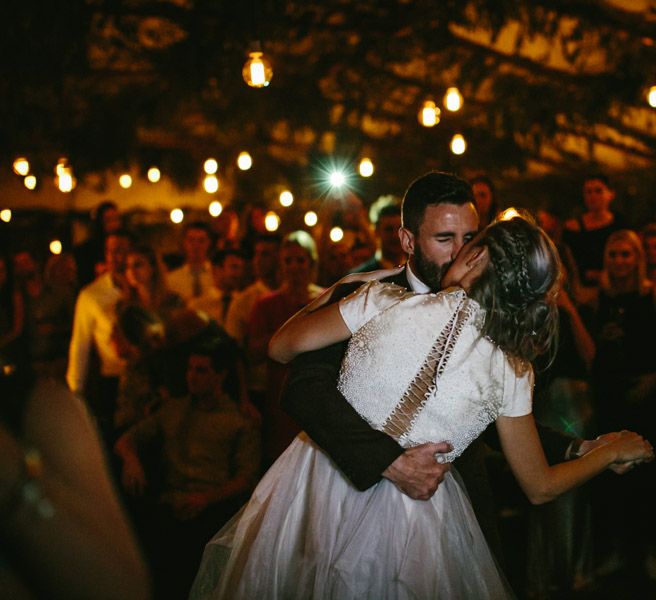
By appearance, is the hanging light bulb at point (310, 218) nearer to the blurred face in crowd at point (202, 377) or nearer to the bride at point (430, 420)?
the blurred face in crowd at point (202, 377)

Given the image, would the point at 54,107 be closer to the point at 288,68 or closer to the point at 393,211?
the point at 288,68

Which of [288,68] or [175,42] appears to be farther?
[288,68]

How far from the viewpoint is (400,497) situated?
2.39m

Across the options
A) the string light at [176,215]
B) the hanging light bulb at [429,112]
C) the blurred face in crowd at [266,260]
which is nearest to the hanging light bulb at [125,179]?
the string light at [176,215]

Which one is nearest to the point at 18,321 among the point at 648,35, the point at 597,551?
the point at 597,551

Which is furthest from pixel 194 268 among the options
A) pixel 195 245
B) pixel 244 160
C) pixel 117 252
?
pixel 244 160

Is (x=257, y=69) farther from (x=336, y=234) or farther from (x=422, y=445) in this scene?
(x=422, y=445)

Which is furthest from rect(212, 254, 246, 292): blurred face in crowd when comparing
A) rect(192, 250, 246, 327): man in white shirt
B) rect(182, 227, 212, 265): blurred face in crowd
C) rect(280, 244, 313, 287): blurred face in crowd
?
rect(280, 244, 313, 287): blurred face in crowd

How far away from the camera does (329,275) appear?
6777mm

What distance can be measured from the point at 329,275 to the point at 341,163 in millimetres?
4712

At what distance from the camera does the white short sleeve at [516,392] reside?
2.27 meters

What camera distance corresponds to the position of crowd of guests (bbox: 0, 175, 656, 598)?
4871mm

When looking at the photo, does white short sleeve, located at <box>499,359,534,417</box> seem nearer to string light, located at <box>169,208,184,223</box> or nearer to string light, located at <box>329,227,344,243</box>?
string light, located at <box>329,227,344,243</box>

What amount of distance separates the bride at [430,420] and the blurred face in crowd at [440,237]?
47 centimetres
